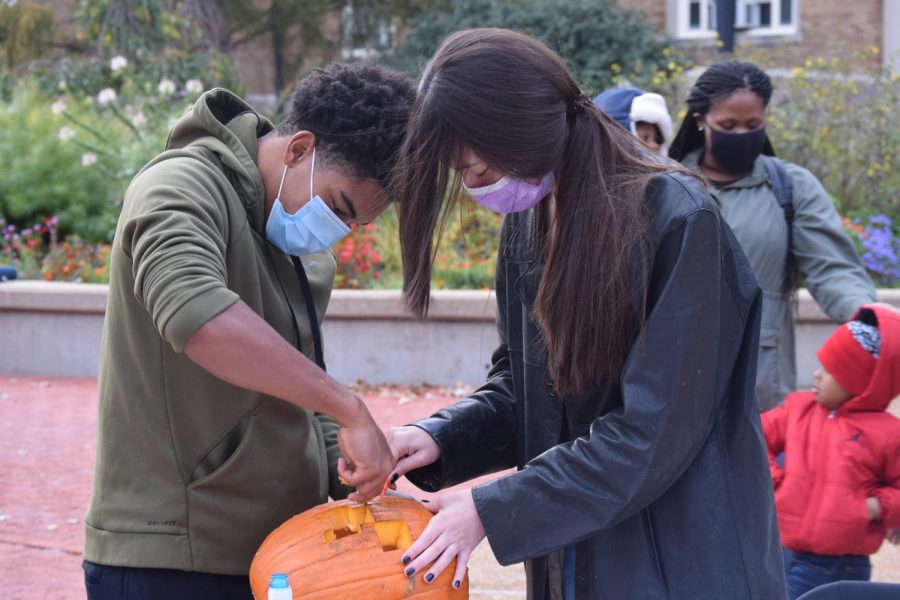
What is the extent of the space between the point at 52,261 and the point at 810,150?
7158 millimetres

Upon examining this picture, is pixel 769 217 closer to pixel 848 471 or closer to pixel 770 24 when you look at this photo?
pixel 848 471

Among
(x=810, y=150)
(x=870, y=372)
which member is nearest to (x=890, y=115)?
(x=810, y=150)

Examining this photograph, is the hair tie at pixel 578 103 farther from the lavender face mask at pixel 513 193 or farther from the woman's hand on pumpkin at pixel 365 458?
the woman's hand on pumpkin at pixel 365 458

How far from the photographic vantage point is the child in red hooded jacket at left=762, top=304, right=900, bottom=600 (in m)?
3.47

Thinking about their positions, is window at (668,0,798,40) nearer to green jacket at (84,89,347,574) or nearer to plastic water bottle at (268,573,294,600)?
green jacket at (84,89,347,574)

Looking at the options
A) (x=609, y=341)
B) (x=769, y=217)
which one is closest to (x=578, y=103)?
(x=609, y=341)

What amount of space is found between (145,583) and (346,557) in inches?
16.5

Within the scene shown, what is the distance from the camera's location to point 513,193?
6.88ft

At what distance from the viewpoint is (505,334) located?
2.50 m

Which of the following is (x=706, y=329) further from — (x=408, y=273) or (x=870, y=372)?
(x=870, y=372)

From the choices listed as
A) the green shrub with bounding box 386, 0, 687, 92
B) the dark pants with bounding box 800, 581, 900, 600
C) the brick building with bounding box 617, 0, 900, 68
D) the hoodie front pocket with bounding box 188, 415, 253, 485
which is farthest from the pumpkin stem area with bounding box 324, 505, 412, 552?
the brick building with bounding box 617, 0, 900, 68

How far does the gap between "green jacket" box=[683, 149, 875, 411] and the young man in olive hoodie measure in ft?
6.19

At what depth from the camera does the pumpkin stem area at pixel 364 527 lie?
223 centimetres

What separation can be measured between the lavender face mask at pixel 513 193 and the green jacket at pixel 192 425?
0.51 metres
